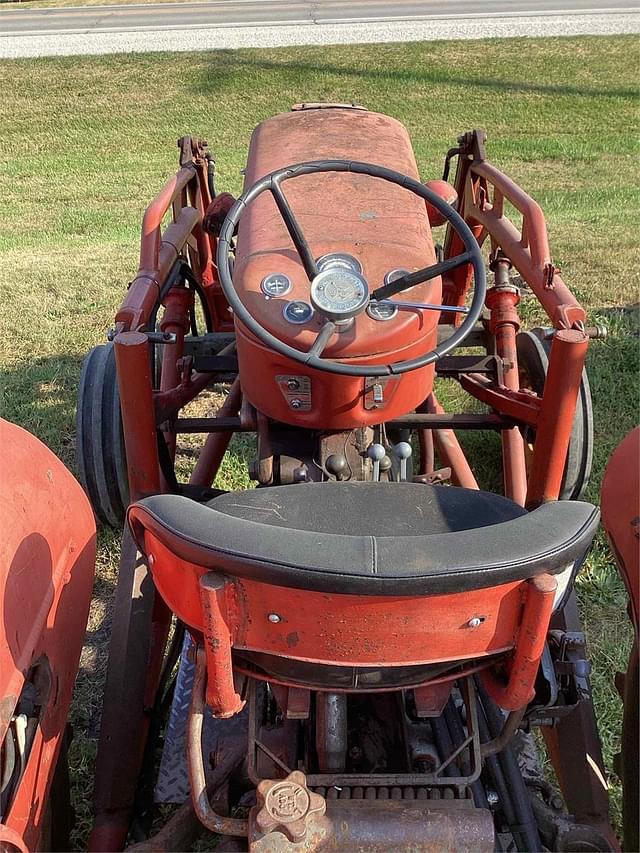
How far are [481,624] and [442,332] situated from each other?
158 centimetres

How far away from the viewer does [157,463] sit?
2068 mm

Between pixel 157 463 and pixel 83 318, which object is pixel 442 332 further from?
pixel 83 318

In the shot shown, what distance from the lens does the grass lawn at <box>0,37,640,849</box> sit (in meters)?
3.38

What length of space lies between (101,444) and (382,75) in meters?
11.6

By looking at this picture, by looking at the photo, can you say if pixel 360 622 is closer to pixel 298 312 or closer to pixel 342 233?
pixel 298 312

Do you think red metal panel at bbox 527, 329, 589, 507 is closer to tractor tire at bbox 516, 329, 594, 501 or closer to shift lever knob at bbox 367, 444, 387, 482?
shift lever knob at bbox 367, 444, 387, 482

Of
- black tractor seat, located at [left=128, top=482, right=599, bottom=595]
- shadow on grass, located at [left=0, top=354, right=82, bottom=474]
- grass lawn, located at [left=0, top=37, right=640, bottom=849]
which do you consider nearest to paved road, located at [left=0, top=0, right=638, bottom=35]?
grass lawn, located at [left=0, top=37, right=640, bottom=849]

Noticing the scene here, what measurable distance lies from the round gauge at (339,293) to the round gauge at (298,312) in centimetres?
7

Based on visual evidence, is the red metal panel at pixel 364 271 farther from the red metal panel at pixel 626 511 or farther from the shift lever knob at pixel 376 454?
the red metal panel at pixel 626 511

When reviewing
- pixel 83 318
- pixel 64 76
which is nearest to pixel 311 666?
pixel 83 318

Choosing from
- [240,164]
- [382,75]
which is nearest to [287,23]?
[382,75]

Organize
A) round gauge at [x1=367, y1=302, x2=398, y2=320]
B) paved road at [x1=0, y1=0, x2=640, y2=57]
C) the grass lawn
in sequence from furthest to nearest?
paved road at [x1=0, y1=0, x2=640, y2=57], the grass lawn, round gauge at [x1=367, y1=302, x2=398, y2=320]

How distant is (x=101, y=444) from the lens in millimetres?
2709

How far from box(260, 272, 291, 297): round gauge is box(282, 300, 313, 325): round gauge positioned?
2.3 inches
